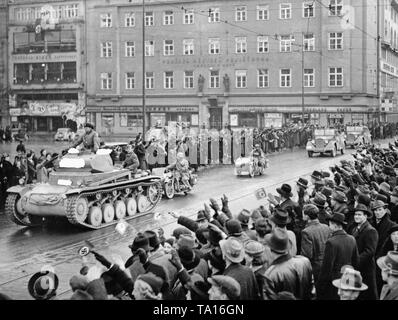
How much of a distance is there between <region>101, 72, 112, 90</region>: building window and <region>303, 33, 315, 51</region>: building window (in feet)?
59.2

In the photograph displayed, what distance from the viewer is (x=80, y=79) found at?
189 ft

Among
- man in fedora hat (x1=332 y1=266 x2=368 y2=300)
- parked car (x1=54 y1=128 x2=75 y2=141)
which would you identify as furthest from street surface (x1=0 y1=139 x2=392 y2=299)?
parked car (x1=54 y1=128 x2=75 y2=141)

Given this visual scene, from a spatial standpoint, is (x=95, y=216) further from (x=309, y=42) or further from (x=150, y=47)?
(x=150, y=47)

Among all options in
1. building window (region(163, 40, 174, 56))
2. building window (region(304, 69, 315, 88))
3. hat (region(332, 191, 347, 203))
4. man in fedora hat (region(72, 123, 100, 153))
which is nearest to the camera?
hat (region(332, 191, 347, 203))

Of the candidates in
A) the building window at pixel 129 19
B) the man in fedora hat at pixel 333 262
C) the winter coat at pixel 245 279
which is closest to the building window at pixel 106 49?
the building window at pixel 129 19

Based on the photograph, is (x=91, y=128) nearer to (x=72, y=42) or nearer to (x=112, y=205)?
(x=112, y=205)

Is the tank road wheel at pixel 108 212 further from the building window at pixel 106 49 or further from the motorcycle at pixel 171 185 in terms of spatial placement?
the building window at pixel 106 49

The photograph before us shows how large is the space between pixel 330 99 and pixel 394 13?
1545 centimetres

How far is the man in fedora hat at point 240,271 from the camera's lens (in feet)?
18.5

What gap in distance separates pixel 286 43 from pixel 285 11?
102 inches

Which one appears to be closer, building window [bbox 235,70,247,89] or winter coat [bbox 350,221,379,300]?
winter coat [bbox 350,221,379,300]

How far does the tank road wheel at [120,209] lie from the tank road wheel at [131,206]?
0.82ft

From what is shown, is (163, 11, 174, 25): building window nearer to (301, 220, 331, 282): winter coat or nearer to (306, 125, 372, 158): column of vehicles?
(306, 125, 372, 158): column of vehicles

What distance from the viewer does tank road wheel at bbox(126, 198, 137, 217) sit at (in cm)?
1714
